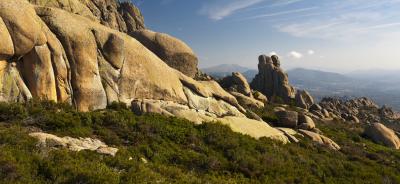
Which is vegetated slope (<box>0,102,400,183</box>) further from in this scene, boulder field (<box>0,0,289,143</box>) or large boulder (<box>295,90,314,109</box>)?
large boulder (<box>295,90,314,109</box>)

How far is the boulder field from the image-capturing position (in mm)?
23031

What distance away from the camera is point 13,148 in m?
16.2

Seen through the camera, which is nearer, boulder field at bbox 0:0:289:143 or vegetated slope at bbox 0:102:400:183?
vegetated slope at bbox 0:102:400:183

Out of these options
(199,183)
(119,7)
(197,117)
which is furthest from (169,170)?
(119,7)

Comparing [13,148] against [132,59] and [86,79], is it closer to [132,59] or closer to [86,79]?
[86,79]

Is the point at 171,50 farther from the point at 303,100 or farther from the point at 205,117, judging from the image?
the point at 303,100

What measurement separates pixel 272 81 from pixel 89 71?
212 ft

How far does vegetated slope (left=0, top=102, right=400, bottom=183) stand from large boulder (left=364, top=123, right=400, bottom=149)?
62.6 ft

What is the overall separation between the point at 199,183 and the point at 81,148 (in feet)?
21.8

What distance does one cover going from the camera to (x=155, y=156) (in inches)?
834

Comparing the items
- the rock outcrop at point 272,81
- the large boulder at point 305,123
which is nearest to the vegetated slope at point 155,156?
the large boulder at point 305,123

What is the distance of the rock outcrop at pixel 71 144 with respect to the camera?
18.3 m

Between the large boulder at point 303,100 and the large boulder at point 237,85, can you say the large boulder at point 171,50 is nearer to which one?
the large boulder at point 237,85

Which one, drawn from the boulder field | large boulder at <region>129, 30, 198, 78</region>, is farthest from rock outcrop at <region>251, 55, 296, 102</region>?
the boulder field
